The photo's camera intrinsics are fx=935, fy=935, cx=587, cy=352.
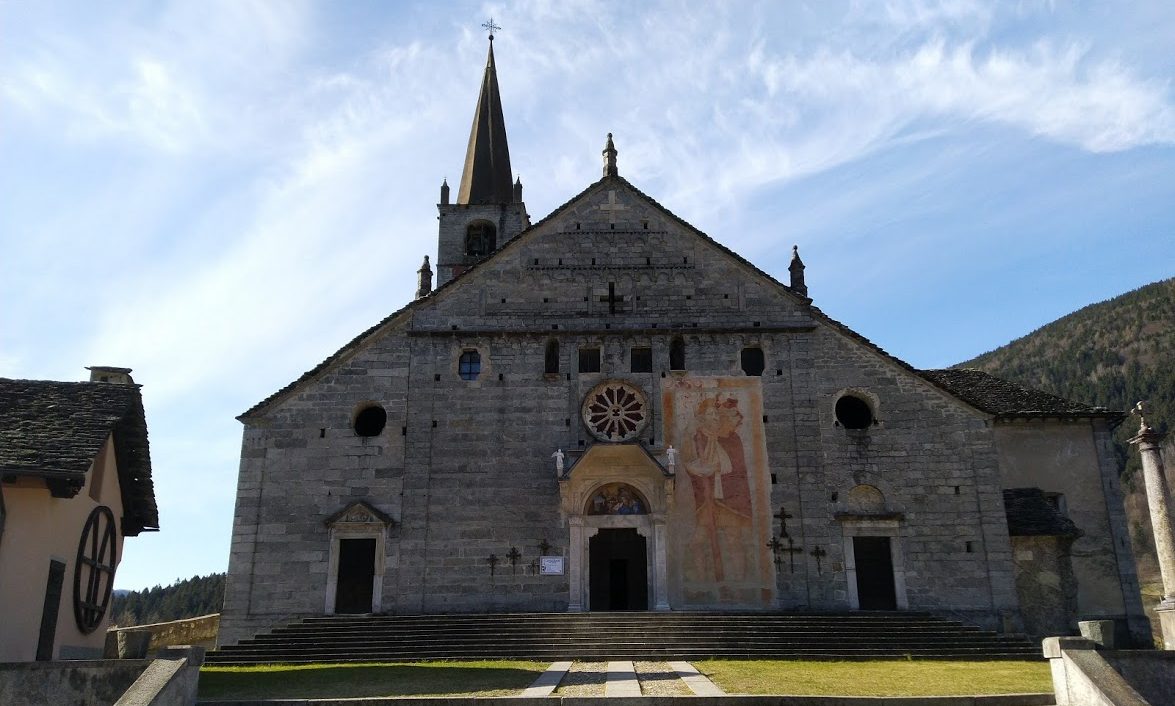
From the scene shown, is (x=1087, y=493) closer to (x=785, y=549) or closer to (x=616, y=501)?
(x=785, y=549)

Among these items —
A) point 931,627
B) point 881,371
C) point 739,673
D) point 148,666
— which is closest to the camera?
point 148,666

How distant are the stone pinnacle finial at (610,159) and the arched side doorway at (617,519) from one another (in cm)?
843

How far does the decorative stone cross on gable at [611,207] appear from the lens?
26.9 metres

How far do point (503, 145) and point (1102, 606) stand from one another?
30.3m

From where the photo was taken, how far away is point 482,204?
1593 inches

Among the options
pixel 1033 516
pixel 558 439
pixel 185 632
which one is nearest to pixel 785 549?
pixel 558 439

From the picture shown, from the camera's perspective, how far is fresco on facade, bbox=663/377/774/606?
23266 millimetres

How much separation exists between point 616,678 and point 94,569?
10335 mm

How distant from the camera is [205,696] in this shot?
1336 cm

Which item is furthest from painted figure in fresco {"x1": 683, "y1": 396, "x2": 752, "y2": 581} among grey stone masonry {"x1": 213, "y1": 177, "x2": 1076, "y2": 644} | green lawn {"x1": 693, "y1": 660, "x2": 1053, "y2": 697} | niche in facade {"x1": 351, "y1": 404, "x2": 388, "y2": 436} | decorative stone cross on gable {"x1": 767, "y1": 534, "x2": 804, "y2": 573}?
niche in facade {"x1": 351, "y1": 404, "x2": 388, "y2": 436}

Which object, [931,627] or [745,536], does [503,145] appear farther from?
[931,627]

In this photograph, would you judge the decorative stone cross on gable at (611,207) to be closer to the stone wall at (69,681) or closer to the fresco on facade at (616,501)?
the fresco on facade at (616,501)

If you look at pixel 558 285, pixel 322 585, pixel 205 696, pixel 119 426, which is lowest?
pixel 205 696

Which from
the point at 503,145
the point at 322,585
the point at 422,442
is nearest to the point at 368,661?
the point at 322,585
